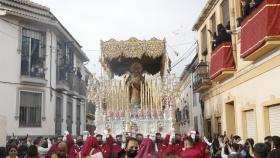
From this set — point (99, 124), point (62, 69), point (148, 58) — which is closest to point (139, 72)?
point (148, 58)

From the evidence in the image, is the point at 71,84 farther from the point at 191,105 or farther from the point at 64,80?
the point at 191,105

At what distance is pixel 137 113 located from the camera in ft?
48.4

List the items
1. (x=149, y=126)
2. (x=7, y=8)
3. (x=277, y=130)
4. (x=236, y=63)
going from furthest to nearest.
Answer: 1. (x=7, y=8)
2. (x=149, y=126)
3. (x=236, y=63)
4. (x=277, y=130)

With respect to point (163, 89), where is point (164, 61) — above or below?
above

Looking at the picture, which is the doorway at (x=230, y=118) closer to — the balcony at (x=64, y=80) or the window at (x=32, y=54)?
the window at (x=32, y=54)

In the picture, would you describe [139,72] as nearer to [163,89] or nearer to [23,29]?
[163,89]

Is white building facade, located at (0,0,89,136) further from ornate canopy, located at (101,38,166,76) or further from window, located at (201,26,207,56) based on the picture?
window, located at (201,26,207,56)

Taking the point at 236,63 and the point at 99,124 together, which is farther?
the point at 99,124

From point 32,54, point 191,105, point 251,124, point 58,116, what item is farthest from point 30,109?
point 191,105

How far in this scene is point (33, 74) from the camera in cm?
1997

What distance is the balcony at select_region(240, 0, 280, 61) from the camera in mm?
9102

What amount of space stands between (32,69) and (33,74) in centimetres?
28

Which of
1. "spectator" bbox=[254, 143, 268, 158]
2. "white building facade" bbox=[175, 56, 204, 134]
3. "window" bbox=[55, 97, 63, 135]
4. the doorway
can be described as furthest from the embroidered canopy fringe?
"spectator" bbox=[254, 143, 268, 158]

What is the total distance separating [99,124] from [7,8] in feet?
26.8
